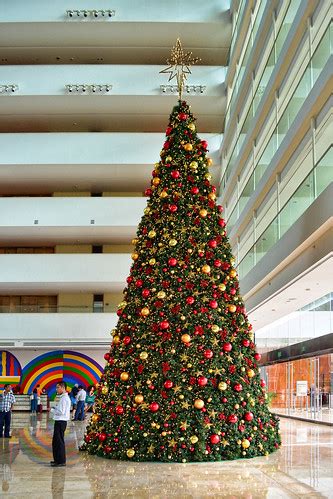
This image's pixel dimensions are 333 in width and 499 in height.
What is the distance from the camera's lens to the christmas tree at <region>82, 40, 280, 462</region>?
11.8 metres

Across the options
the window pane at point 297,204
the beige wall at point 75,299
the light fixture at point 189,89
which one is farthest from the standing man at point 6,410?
the light fixture at point 189,89

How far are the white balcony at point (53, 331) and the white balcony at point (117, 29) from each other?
14393mm

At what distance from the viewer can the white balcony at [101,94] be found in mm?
34969

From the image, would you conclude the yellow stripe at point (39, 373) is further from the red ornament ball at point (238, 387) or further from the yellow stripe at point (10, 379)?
the red ornament ball at point (238, 387)

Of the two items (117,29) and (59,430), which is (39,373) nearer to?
(117,29)

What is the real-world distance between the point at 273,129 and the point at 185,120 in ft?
21.4

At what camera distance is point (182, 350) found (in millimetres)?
12164

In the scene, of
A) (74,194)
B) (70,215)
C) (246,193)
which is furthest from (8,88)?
(246,193)

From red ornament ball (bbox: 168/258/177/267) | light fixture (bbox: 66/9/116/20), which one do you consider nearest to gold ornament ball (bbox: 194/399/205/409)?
red ornament ball (bbox: 168/258/177/267)

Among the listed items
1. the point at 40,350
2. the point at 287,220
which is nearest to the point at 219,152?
the point at 40,350

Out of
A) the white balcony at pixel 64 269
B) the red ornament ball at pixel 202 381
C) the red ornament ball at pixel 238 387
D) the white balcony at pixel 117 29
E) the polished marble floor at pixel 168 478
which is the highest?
the white balcony at pixel 117 29

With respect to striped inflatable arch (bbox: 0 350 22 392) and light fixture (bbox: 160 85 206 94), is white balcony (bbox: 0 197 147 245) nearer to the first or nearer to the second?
light fixture (bbox: 160 85 206 94)

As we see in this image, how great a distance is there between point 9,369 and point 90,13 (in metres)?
19.6

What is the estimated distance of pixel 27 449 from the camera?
15.7m
